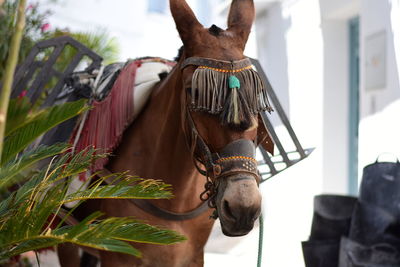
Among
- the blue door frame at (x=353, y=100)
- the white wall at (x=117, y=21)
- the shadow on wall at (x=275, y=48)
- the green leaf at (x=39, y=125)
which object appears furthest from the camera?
the white wall at (x=117, y=21)

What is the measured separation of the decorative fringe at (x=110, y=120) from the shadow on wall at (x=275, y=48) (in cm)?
372

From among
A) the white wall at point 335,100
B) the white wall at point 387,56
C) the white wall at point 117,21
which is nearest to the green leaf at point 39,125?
the white wall at point 387,56

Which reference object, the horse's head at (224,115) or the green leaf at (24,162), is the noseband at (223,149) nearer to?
the horse's head at (224,115)

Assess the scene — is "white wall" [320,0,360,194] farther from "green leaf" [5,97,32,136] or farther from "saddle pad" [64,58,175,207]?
"green leaf" [5,97,32,136]

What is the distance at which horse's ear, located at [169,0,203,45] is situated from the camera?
2549 mm

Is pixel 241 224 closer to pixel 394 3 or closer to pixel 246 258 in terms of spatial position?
pixel 394 3

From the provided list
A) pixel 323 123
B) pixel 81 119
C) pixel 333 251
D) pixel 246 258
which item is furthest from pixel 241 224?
pixel 323 123

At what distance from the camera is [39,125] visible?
2.18 meters

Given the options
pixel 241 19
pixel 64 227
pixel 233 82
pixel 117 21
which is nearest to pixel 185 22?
pixel 241 19

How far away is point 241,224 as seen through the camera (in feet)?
7.22

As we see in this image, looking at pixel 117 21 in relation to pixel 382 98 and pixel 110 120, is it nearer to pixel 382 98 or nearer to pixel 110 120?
pixel 382 98

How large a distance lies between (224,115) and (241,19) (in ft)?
2.15

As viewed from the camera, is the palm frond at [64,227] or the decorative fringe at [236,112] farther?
the decorative fringe at [236,112]

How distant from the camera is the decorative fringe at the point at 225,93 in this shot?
7.40 feet
